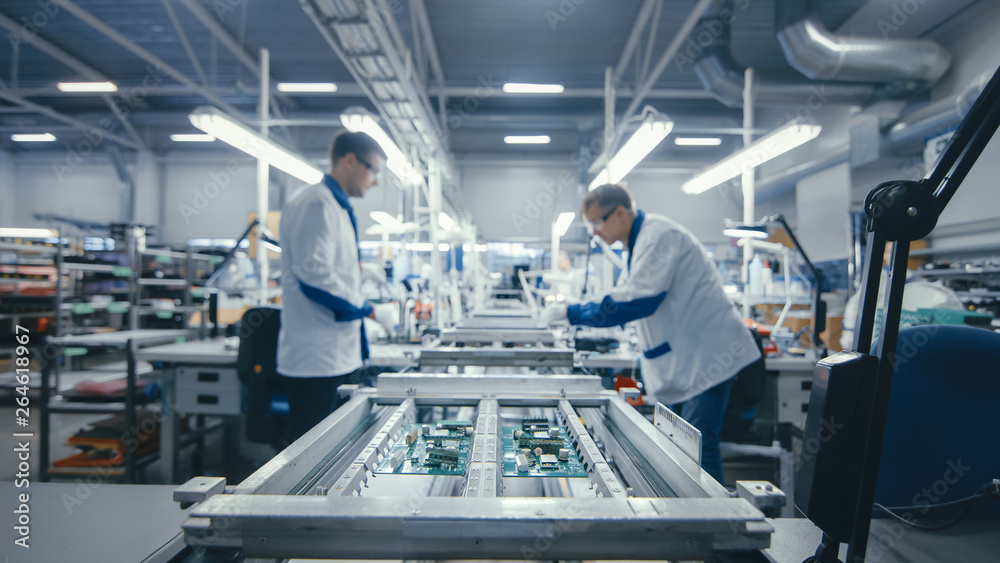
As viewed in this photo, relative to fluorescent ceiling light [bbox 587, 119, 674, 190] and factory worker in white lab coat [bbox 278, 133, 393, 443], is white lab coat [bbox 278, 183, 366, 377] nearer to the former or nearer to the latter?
factory worker in white lab coat [bbox 278, 133, 393, 443]

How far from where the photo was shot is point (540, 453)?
927 mm

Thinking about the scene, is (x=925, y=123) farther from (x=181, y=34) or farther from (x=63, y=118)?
(x=63, y=118)

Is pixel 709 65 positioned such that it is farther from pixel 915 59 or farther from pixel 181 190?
pixel 181 190

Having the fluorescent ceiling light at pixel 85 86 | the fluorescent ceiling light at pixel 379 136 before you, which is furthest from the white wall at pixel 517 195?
the fluorescent ceiling light at pixel 379 136

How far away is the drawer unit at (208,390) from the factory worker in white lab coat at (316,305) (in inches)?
42.7

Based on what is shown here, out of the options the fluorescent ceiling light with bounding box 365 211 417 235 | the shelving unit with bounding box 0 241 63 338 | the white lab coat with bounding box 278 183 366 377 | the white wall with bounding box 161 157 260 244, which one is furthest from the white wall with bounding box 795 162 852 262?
the white wall with bounding box 161 157 260 244

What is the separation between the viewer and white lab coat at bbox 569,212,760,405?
5.95 ft

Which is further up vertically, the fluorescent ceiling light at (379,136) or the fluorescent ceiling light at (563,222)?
the fluorescent ceiling light at (379,136)

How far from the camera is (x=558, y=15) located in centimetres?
600

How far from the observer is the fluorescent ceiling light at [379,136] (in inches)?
109

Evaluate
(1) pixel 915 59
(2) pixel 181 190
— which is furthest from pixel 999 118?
(2) pixel 181 190

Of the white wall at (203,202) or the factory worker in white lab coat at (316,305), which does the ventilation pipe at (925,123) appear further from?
the white wall at (203,202)

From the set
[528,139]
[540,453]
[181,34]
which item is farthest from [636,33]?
[540,453]

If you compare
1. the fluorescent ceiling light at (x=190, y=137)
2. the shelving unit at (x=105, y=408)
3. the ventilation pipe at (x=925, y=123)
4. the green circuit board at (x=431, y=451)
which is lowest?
the shelving unit at (x=105, y=408)
